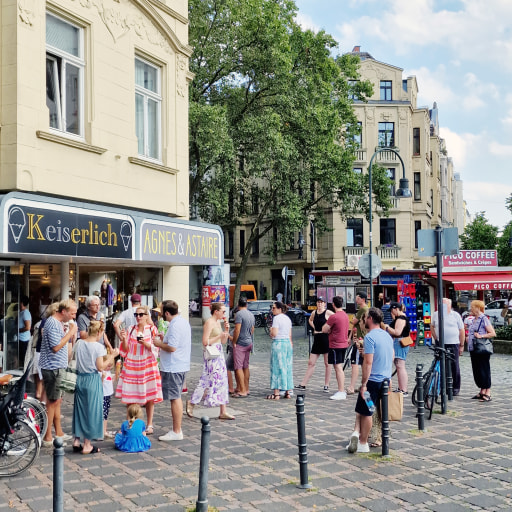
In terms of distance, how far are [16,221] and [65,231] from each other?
1.09 m

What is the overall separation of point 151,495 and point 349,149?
95.4 ft

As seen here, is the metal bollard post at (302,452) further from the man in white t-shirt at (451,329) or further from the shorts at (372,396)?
the man in white t-shirt at (451,329)

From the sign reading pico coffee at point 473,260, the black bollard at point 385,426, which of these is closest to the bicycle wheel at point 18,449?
the black bollard at point 385,426

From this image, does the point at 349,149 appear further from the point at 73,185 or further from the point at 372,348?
the point at 372,348

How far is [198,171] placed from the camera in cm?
2756

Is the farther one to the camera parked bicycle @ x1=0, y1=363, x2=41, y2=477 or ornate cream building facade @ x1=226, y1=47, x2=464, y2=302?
ornate cream building facade @ x1=226, y1=47, x2=464, y2=302

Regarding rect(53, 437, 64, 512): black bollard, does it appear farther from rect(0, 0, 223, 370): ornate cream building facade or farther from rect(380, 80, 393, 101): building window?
rect(380, 80, 393, 101): building window

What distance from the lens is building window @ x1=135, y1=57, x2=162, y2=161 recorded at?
13398 millimetres

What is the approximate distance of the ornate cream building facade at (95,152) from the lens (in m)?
9.96

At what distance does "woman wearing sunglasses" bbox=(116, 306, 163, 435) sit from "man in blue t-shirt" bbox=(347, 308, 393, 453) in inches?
107

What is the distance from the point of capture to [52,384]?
8031mm

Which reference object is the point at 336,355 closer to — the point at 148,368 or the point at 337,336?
the point at 337,336

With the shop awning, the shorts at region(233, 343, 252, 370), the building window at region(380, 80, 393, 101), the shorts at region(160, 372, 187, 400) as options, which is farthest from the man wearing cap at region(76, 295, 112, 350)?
the building window at region(380, 80, 393, 101)

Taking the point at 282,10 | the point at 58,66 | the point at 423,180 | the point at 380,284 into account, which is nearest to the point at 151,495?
the point at 58,66
